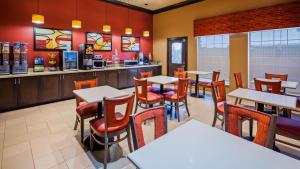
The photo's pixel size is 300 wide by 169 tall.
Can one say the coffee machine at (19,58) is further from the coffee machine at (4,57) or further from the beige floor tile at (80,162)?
the beige floor tile at (80,162)

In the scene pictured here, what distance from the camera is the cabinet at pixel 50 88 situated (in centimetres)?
505

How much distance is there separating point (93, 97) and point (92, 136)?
60 cm

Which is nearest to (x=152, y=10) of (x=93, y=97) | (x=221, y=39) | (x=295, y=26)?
(x=221, y=39)

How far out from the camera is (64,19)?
19.5 ft

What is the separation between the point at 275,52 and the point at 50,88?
689 cm

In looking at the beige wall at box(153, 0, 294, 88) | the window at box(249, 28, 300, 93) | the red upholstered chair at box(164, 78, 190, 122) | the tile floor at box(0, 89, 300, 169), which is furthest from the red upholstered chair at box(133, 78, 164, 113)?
the window at box(249, 28, 300, 93)

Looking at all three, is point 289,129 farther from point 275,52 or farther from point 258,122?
point 275,52

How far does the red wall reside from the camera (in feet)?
16.2

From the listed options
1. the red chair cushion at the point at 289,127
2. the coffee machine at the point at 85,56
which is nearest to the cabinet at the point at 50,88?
the coffee machine at the point at 85,56

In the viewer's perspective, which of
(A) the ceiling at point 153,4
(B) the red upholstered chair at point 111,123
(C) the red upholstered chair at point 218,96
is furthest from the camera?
(A) the ceiling at point 153,4

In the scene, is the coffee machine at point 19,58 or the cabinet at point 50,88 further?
the cabinet at point 50,88

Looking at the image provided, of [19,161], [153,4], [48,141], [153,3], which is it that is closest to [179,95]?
[48,141]

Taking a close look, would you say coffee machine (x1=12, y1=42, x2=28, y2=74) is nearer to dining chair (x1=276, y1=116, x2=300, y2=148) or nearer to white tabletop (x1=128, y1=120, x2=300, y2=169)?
white tabletop (x1=128, y1=120, x2=300, y2=169)

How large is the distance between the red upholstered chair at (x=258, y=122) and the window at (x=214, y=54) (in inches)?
204
